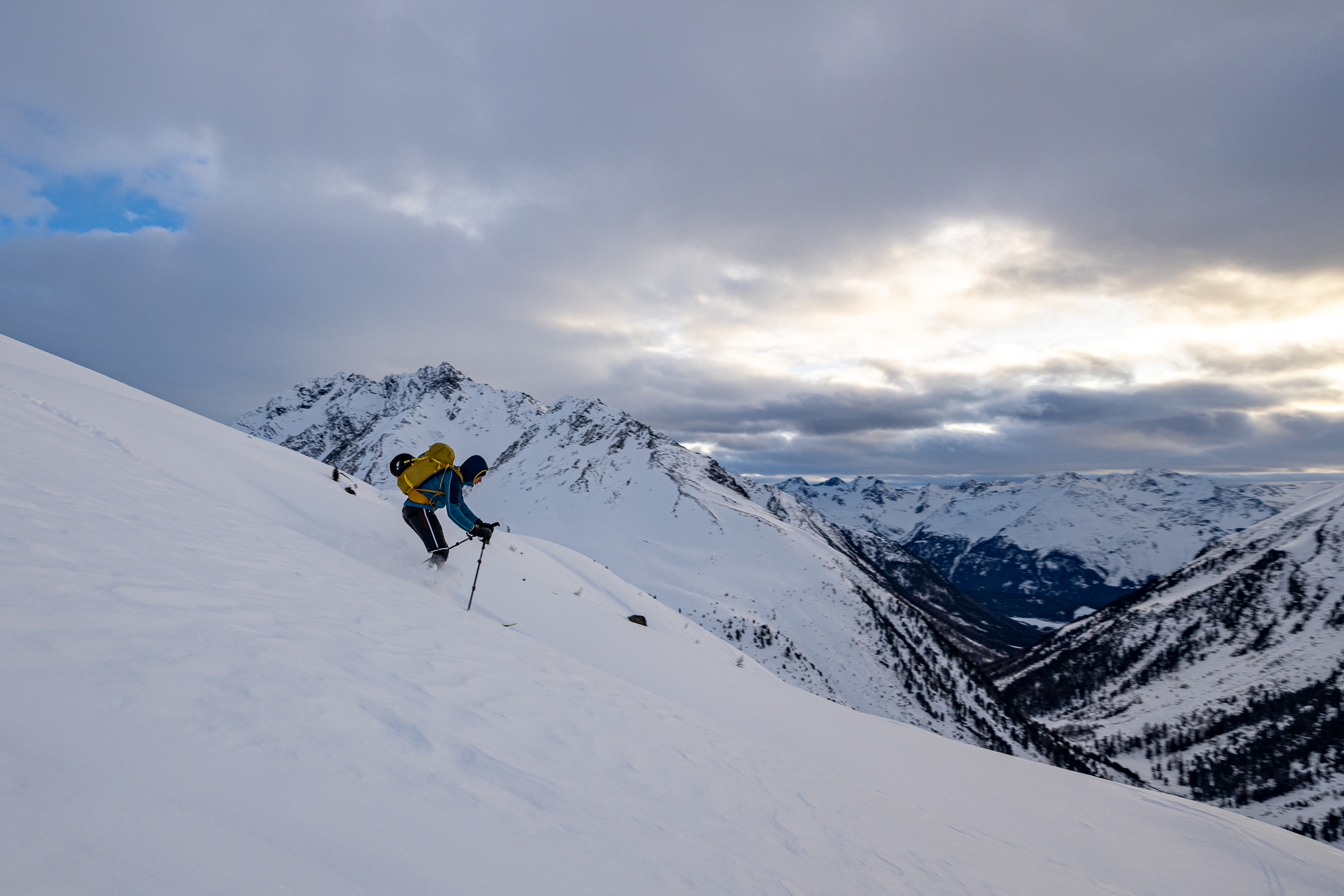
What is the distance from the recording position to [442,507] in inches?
393

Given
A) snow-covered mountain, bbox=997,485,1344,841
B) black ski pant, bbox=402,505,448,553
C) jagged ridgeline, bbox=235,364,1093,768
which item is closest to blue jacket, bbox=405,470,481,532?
black ski pant, bbox=402,505,448,553

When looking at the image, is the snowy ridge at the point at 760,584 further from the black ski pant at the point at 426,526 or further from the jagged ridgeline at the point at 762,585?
the black ski pant at the point at 426,526

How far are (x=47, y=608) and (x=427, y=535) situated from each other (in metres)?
6.90

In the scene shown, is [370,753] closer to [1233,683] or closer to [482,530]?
[482,530]

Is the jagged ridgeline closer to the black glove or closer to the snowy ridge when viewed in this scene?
the snowy ridge

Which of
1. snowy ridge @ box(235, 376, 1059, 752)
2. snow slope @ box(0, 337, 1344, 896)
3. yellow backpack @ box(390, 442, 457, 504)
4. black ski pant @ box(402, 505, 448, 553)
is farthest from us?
snowy ridge @ box(235, 376, 1059, 752)

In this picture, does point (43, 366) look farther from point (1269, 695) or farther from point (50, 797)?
point (1269, 695)

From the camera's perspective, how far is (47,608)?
10.2 ft

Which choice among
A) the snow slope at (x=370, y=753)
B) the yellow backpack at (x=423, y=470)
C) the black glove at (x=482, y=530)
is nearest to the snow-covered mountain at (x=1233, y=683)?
the snow slope at (x=370, y=753)

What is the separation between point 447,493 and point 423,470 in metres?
0.61

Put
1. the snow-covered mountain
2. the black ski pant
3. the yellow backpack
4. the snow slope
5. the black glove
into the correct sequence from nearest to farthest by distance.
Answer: the snow slope, the black glove, the yellow backpack, the black ski pant, the snow-covered mountain

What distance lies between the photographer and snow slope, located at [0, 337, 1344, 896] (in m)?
2.10

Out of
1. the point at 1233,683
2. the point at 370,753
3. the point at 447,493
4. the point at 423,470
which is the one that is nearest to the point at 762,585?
the point at 447,493

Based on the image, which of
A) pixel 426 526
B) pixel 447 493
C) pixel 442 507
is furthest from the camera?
pixel 442 507
